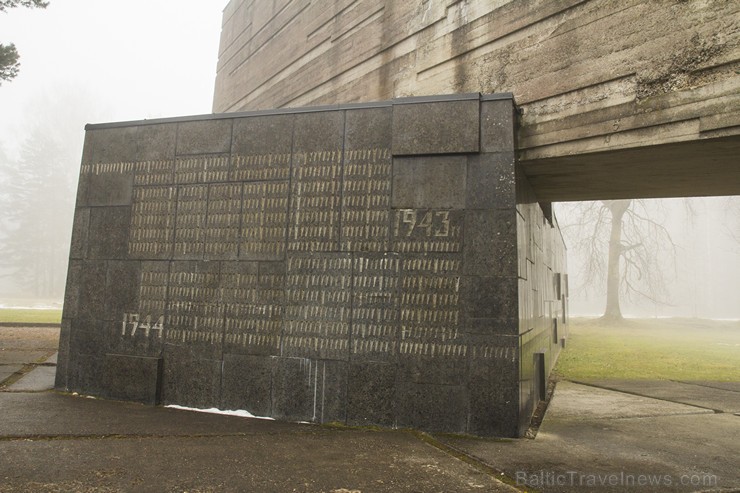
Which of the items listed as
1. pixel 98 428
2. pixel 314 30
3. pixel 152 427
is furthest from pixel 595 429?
pixel 314 30

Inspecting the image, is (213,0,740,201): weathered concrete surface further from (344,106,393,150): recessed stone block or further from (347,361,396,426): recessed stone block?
(347,361,396,426): recessed stone block

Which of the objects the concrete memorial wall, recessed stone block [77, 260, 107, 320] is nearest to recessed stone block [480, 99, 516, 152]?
the concrete memorial wall

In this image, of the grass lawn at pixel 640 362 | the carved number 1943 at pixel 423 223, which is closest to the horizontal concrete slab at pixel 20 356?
the carved number 1943 at pixel 423 223

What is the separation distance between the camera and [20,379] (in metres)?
5.98

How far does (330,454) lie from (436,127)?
3107 mm

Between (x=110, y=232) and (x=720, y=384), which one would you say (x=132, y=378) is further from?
(x=720, y=384)

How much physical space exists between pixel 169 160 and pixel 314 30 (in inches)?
153

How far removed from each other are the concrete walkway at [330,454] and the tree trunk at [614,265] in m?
20.5

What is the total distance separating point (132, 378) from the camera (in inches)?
206

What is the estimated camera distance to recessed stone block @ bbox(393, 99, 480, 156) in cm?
454

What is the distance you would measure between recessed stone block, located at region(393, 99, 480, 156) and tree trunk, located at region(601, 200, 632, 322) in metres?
22.7

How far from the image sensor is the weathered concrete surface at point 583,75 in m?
3.75

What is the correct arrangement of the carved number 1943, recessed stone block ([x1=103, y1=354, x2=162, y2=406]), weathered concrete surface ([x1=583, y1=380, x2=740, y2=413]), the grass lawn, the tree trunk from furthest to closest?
1. the tree trunk
2. the grass lawn
3. weathered concrete surface ([x1=583, y1=380, x2=740, y2=413])
4. recessed stone block ([x1=103, y1=354, x2=162, y2=406])
5. the carved number 1943

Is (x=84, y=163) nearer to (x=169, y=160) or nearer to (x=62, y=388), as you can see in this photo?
(x=169, y=160)
